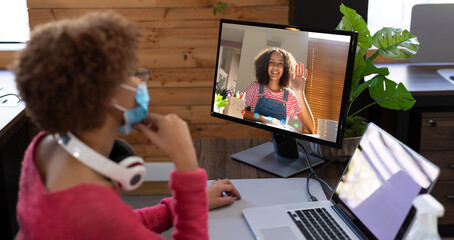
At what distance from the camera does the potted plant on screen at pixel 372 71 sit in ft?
5.80

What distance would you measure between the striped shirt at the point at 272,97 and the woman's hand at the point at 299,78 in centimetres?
2

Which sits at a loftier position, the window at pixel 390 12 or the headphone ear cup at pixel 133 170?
the window at pixel 390 12

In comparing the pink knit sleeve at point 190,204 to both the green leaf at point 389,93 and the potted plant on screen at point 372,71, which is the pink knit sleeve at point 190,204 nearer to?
the potted plant on screen at point 372,71

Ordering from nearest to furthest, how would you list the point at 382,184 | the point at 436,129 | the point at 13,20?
the point at 382,184 < the point at 436,129 < the point at 13,20

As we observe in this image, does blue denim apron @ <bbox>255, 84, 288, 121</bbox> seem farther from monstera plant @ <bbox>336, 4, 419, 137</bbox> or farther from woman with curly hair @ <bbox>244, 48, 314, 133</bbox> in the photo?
monstera plant @ <bbox>336, 4, 419, 137</bbox>

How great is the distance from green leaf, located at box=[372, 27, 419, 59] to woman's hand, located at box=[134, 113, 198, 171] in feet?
3.28

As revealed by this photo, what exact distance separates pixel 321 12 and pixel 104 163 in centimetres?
193

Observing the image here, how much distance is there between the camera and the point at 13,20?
3021 mm

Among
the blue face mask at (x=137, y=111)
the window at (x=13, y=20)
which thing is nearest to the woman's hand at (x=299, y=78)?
the blue face mask at (x=137, y=111)

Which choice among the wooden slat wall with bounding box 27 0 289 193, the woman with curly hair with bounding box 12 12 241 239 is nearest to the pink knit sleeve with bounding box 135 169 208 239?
the woman with curly hair with bounding box 12 12 241 239

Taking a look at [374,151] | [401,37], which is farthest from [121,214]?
[401,37]

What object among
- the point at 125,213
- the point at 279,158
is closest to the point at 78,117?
the point at 125,213

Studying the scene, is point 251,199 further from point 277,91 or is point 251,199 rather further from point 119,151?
point 119,151

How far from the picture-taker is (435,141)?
252cm
